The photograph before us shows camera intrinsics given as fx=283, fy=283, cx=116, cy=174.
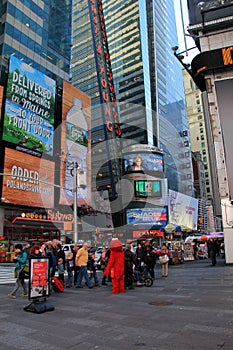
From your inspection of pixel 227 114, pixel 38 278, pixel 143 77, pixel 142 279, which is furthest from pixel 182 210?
pixel 38 278

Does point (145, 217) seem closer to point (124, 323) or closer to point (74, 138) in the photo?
point (74, 138)

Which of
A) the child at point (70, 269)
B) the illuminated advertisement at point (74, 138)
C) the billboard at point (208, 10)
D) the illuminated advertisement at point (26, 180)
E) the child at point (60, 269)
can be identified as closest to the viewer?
the child at point (60, 269)

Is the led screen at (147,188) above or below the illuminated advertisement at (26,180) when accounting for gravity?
above

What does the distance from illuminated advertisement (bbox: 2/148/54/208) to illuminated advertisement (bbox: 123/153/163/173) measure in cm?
2841

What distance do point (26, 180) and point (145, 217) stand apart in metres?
33.4

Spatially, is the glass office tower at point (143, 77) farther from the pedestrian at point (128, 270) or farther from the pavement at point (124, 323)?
the pavement at point (124, 323)

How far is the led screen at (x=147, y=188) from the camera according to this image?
66312 mm

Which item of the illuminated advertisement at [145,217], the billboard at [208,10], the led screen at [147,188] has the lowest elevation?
the illuminated advertisement at [145,217]

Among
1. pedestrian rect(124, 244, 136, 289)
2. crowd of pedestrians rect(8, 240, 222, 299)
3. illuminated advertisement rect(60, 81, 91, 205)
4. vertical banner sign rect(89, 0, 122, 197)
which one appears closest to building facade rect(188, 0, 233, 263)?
crowd of pedestrians rect(8, 240, 222, 299)

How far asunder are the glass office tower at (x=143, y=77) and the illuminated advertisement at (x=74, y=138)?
102 feet

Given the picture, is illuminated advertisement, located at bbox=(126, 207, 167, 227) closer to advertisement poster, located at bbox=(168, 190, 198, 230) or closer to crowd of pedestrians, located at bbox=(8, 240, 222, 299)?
advertisement poster, located at bbox=(168, 190, 198, 230)

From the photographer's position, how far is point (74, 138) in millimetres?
48969

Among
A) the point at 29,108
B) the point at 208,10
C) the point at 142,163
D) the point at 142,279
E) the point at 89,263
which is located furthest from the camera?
the point at 142,163

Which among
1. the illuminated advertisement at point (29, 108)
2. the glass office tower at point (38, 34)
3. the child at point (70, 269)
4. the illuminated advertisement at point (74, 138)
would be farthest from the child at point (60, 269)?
the glass office tower at point (38, 34)
